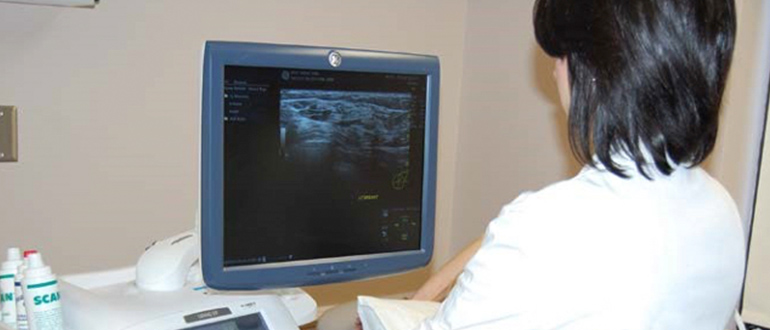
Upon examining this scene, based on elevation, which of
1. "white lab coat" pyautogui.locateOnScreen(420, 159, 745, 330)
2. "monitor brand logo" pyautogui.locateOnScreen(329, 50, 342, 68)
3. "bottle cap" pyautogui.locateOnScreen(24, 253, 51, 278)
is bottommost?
"bottle cap" pyautogui.locateOnScreen(24, 253, 51, 278)

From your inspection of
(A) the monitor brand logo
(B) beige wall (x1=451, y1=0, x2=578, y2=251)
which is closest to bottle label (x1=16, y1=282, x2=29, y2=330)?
(A) the monitor brand logo

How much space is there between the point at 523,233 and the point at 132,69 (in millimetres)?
1227

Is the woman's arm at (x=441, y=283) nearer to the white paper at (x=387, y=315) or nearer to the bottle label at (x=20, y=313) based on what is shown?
the white paper at (x=387, y=315)

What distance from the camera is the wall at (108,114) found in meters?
1.53

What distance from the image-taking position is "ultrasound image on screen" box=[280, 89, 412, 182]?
99 centimetres

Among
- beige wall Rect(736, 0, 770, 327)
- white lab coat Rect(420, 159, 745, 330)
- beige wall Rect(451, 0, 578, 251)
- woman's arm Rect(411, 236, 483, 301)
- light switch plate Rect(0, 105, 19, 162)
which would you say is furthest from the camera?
beige wall Rect(451, 0, 578, 251)

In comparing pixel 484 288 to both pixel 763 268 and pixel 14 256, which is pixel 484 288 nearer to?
pixel 14 256

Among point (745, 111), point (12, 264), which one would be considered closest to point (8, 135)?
point (12, 264)

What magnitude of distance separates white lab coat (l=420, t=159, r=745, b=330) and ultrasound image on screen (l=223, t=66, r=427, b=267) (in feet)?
0.99

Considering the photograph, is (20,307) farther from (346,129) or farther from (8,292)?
(346,129)

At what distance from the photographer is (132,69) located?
164 centimetres

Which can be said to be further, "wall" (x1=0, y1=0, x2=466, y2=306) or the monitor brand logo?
"wall" (x1=0, y1=0, x2=466, y2=306)

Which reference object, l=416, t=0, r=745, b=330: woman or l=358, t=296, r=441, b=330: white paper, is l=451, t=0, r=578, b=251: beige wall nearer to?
l=358, t=296, r=441, b=330: white paper

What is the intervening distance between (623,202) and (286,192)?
19.2 inches
